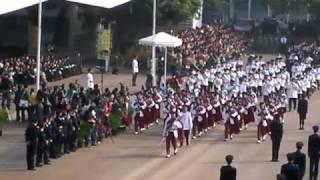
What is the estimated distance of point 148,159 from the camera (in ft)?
91.3

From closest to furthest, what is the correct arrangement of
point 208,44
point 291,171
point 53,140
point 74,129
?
point 291,171
point 53,140
point 74,129
point 208,44

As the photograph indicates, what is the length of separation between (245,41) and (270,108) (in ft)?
119

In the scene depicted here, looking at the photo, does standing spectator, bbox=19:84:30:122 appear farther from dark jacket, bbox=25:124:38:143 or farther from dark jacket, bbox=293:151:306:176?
dark jacket, bbox=293:151:306:176

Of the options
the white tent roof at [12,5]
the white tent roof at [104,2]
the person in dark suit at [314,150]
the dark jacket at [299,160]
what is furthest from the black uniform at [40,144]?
the white tent roof at [104,2]

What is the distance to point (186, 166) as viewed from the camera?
88.4 feet

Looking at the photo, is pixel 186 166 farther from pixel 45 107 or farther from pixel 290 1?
pixel 290 1

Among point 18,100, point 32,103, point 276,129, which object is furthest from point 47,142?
point 18,100

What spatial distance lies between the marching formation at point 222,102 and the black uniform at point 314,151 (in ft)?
12.8

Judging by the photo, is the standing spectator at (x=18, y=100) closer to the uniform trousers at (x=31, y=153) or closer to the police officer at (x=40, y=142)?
the police officer at (x=40, y=142)

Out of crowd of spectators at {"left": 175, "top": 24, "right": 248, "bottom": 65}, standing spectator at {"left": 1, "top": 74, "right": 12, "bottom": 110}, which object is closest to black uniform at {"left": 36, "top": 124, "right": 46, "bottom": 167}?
standing spectator at {"left": 1, "top": 74, "right": 12, "bottom": 110}

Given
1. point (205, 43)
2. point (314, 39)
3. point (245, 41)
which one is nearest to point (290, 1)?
point (314, 39)

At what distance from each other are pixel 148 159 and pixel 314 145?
17.7ft

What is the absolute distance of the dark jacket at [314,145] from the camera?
2455 centimetres

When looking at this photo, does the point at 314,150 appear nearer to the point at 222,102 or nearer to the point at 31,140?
the point at 31,140
